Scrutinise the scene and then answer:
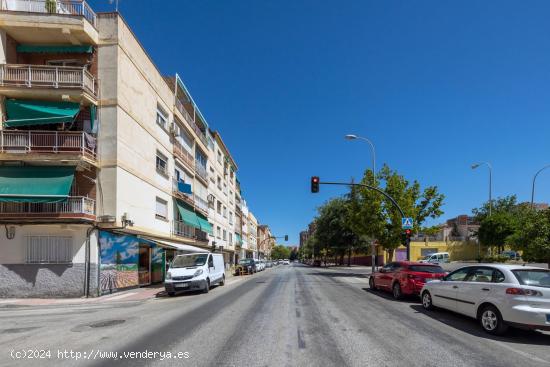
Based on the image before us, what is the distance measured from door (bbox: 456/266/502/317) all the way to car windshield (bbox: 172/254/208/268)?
12.3 m

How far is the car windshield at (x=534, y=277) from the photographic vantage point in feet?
26.1

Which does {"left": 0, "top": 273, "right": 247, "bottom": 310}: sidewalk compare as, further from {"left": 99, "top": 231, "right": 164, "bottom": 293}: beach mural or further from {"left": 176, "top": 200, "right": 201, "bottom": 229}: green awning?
{"left": 176, "top": 200, "right": 201, "bottom": 229}: green awning

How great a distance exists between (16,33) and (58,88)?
12.0 ft

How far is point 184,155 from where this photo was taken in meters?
31.2

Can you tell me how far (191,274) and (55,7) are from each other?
14.4 m

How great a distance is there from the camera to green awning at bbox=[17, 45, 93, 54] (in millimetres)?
19141

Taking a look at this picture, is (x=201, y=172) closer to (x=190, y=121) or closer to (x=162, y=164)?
(x=190, y=121)

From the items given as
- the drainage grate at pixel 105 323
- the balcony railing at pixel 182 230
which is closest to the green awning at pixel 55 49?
the balcony railing at pixel 182 230

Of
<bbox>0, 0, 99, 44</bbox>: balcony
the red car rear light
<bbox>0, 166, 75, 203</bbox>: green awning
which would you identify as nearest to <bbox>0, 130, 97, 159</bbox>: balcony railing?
<bbox>0, 166, 75, 203</bbox>: green awning

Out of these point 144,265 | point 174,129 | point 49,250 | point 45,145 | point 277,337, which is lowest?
point 144,265

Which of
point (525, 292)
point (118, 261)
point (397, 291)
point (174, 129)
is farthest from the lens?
point (174, 129)

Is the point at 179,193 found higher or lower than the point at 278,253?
higher

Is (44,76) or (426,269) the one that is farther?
(44,76)

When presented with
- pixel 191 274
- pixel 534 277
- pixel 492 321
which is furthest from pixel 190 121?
pixel 534 277
